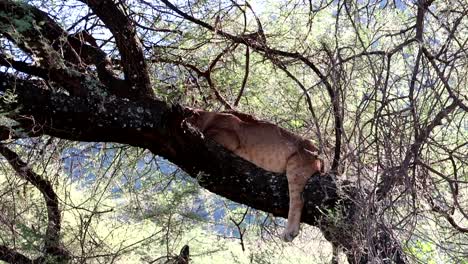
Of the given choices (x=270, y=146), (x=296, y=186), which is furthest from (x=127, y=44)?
(x=296, y=186)

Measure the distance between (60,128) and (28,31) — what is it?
0.61 metres

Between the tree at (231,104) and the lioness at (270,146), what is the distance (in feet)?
0.29

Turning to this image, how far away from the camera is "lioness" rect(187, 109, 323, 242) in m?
4.55

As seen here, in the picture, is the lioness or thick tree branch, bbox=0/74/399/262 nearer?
thick tree branch, bbox=0/74/399/262

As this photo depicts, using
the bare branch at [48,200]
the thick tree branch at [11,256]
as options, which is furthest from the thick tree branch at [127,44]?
the thick tree branch at [11,256]

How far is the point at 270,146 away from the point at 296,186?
0.35 metres

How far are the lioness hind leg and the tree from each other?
6cm

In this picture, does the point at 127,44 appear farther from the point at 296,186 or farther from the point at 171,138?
the point at 296,186

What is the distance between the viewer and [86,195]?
6.82 metres

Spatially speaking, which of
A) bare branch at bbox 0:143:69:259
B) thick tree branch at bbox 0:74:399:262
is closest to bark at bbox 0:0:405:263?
thick tree branch at bbox 0:74:399:262

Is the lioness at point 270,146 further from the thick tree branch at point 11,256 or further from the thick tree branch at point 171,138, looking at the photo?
the thick tree branch at point 11,256

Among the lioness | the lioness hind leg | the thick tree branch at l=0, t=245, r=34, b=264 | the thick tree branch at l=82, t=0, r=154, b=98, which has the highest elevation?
the thick tree branch at l=82, t=0, r=154, b=98

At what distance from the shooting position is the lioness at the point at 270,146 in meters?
4.55

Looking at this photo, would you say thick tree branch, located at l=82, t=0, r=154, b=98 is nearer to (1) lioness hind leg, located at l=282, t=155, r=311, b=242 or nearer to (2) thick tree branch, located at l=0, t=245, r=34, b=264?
(1) lioness hind leg, located at l=282, t=155, r=311, b=242
